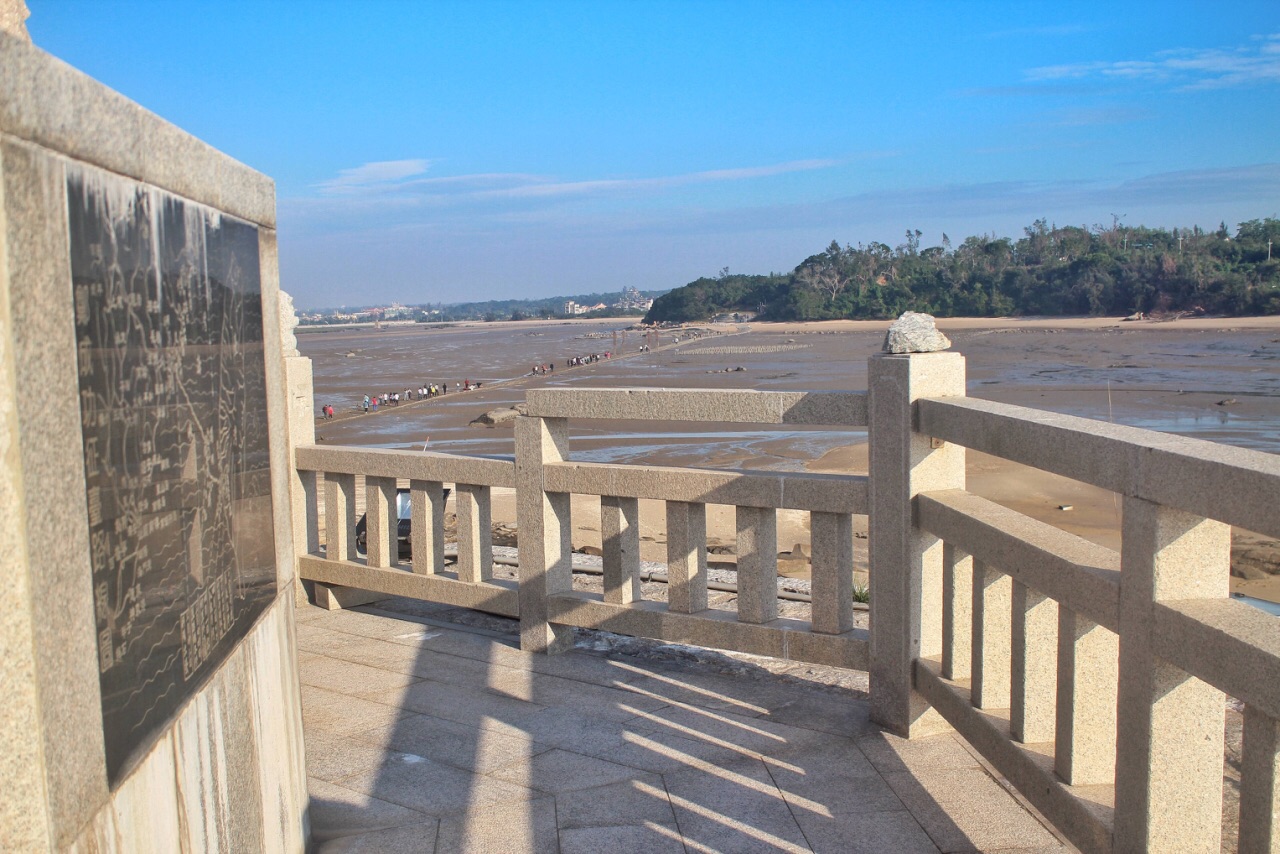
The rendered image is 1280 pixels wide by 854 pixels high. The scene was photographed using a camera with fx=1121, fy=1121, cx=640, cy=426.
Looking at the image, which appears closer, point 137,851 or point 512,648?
point 137,851

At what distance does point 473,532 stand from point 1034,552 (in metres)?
3.76

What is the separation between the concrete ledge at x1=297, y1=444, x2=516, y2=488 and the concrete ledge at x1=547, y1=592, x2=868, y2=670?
0.78 meters

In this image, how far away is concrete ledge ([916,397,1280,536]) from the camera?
2.62 m

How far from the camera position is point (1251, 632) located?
265 centimetres

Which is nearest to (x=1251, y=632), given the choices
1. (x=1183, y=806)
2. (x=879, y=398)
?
(x=1183, y=806)

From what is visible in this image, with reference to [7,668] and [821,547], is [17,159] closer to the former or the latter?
[7,668]

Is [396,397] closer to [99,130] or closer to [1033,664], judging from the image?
[1033,664]

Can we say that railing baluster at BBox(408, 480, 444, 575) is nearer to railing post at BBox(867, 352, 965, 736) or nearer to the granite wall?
railing post at BBox(867, 352, 965, 736)

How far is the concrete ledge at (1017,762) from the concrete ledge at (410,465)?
8.66 feet

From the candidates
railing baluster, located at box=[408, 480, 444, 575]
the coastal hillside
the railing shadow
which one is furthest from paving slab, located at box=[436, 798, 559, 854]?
the coastal hillside

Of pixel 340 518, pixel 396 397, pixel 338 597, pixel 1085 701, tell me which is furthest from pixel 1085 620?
pixel 396 397

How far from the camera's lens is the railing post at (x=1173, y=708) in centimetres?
Answer: 299

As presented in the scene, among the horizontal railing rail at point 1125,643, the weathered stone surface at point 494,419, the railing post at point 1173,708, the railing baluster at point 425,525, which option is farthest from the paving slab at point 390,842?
the weathered stone surface at point 494,419

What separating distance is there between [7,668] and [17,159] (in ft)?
2.69
